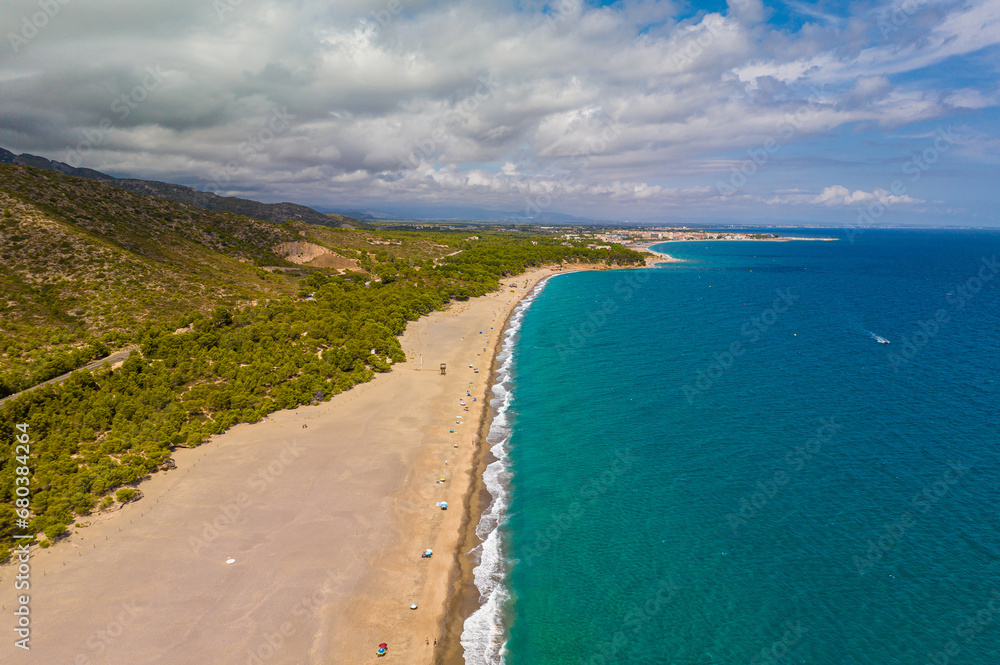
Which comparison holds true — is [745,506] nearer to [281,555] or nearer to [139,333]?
[281,555]

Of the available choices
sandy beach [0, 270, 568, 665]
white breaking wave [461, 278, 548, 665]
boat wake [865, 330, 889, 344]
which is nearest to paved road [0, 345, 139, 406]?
sandy beach [0, 270, 568, 665]

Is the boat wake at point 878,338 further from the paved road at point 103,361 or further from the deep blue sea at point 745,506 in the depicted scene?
the paved road at point 103,361

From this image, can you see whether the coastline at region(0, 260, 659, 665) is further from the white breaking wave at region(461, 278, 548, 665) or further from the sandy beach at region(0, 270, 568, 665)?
the white breaking wave at region(461, 278, 548, 665)

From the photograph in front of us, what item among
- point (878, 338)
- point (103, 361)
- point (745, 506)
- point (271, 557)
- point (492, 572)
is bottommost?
point (492, 572)

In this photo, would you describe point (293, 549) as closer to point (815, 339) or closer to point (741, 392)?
point (741, 392)

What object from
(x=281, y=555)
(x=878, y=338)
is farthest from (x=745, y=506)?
(x=878, y=338)
